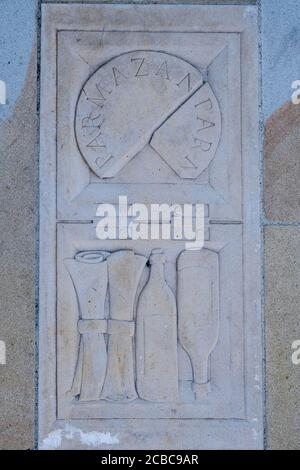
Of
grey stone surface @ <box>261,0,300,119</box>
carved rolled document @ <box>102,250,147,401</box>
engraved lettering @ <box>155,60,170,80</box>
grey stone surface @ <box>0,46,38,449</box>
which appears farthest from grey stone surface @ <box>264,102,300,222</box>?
grey stone surface @ <box>0,46,38,449</box>

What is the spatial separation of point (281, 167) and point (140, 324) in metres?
0.84

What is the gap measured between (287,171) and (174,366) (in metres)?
0.89

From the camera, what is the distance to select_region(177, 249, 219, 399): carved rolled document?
2.22 m

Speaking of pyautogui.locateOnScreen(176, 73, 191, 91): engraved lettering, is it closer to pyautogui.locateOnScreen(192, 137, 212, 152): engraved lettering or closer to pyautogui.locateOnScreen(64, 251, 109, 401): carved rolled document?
pyautogui.locateOnScreen(192, 137, 212, 152): engraved lettering

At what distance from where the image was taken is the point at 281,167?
2262mm

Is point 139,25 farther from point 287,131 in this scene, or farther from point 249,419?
point 249,419

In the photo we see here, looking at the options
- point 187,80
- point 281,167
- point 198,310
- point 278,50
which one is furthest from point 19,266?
point 278,50

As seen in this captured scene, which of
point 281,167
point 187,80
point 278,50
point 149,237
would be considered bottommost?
point 149,237

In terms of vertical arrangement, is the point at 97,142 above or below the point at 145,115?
below

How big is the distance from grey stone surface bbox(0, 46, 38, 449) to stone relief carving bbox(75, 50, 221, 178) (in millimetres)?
218

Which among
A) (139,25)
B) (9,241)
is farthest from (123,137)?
(9,241)

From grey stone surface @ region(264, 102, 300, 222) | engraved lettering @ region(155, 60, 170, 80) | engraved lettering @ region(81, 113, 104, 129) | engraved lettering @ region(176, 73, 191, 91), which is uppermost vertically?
engraved lettering @ region(155, 60, 170, 80)

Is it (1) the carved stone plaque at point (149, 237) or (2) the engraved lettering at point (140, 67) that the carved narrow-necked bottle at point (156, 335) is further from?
(2) the engraved lettering at point (140, 67)

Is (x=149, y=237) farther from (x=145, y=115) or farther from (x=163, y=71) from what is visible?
(x=163, y=71)
